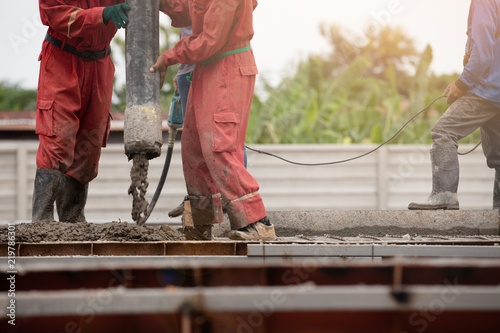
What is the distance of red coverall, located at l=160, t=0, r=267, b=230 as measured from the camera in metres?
3.58

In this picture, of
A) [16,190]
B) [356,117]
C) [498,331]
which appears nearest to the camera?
[498,331]

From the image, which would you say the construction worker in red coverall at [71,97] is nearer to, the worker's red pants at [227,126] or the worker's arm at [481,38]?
the worker's red pants at [227,126]

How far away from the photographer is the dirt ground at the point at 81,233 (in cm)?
342

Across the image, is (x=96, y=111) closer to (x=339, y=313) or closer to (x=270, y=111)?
(x=339, y=313)

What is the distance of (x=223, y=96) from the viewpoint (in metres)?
3.65

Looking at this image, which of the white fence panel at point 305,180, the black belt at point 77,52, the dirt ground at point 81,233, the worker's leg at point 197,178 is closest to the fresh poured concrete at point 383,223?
the worker's leg at point 197,178

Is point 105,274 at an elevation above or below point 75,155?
below

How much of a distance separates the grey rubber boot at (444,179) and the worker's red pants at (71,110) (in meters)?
2.77

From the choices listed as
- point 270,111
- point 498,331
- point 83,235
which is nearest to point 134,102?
point 83,235

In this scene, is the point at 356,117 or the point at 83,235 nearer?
the point at 83,235

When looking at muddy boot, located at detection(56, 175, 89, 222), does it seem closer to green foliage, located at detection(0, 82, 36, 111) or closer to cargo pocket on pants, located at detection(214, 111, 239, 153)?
cargo pocket on pants, located at detection(214, 111, 239, 153)

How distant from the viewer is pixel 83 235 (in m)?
3.56

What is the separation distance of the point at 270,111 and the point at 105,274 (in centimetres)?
1048

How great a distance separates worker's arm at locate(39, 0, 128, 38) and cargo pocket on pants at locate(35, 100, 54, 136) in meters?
0.53
